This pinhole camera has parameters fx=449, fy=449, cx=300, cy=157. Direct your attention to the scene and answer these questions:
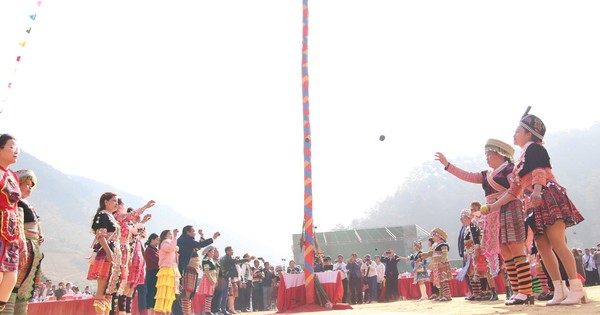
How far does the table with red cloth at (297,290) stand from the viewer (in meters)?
7.93

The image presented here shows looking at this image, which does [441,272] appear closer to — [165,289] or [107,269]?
[165,289]

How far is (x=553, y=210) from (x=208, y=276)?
8.21 m

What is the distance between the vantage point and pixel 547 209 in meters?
4.43

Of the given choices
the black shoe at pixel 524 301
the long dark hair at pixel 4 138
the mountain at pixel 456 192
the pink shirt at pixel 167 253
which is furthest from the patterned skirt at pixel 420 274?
the mountain at pixel 456 192

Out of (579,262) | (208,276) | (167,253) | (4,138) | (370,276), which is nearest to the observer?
(4,138)

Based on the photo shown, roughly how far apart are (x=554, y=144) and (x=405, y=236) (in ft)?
320

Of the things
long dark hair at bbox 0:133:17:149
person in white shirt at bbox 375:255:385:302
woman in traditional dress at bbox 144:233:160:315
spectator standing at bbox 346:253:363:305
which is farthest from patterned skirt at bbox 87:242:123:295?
person in white shirt at bbox 375:255:385:302

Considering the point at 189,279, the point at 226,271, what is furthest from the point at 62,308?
the point at 189,279

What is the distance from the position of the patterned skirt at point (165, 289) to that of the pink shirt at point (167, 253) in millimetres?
88

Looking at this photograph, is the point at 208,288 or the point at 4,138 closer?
the point at 4,138

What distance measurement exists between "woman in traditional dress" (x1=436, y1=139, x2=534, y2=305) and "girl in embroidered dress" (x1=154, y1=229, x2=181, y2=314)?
4862 mm

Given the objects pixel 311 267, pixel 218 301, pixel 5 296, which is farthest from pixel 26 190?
pixel 218 301

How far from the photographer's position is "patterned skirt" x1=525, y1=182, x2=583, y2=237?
4.36 metres

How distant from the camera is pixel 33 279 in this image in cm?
443
